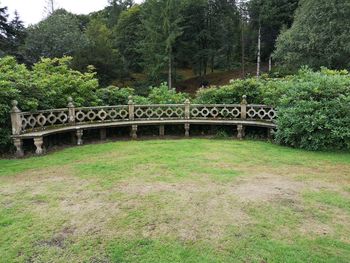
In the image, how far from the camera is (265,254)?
3385mm

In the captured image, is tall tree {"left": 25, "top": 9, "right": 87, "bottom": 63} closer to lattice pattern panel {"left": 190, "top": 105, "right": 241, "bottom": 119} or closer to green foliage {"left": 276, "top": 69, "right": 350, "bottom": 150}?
lattice pattern panel {"left": 190, "top": 105, "right": 241, "bottom": 119}

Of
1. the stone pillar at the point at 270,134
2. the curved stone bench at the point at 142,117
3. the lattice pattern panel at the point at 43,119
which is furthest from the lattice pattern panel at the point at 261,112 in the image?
the lattice pattern panel at the point at 43,119

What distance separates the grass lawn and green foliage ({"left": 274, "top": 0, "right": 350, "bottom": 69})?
49.9 feet

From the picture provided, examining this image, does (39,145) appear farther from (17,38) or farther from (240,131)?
(17,38)

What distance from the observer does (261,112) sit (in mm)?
10195

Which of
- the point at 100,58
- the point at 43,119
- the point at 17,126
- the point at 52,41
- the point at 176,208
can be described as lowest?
the point at 176,208

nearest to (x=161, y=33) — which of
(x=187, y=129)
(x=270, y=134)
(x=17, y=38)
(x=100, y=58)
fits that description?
(x=100, y=58)

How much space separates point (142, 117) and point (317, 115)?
5486 millimetres

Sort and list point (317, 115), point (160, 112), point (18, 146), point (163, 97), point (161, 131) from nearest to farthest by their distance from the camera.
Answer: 1. point (18, 146)
2. point (317, 115)
3. point (161, 131)
4. point (160, 112)
5. point (163, 97)

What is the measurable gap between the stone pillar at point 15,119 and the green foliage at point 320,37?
18795 millimetres

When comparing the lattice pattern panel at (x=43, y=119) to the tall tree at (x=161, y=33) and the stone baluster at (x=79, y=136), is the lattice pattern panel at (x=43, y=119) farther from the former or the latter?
the tall tree at (x=161, y=33)

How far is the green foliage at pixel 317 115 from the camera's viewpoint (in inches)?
320

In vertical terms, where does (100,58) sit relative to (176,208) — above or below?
above

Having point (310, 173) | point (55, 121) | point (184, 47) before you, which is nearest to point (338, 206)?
point (310, 173)
